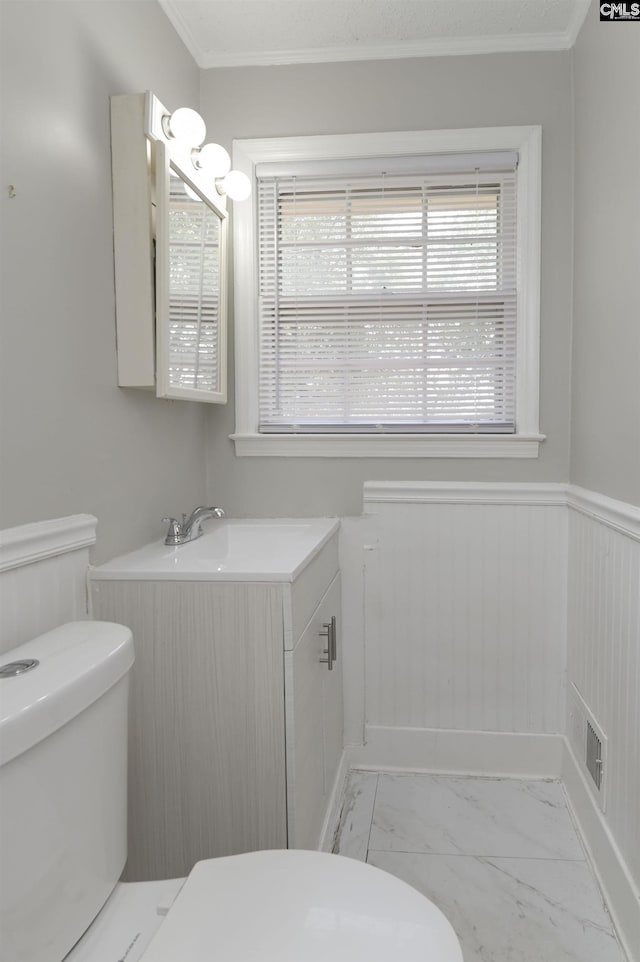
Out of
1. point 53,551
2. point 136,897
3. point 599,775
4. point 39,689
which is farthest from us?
point 599,775

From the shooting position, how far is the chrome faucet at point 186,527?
6.08 ft

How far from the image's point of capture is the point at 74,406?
1.45 meters

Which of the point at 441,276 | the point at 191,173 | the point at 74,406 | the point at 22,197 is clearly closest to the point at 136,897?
the point at 74,406

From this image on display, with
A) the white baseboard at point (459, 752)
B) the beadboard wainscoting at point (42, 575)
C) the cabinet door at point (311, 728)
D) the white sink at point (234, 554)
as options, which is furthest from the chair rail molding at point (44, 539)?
the white baseboard at point (459, 752)

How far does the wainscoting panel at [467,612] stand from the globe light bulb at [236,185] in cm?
108

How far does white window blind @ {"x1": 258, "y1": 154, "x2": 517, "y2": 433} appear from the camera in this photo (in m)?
2.28

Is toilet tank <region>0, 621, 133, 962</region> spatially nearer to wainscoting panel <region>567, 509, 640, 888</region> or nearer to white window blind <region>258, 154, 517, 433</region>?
wainscoting panel <region>567, 509, 640, 888</region>

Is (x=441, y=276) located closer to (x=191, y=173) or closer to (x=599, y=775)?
(x=191, y=173)

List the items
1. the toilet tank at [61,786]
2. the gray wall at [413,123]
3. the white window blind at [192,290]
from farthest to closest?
1. the gray wall at [413,123]
2. the white window blind at [192,290]
3. the toilet tank at [61,786]

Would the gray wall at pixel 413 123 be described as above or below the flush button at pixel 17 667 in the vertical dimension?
above

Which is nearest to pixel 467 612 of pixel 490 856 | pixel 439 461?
pixel 439 461

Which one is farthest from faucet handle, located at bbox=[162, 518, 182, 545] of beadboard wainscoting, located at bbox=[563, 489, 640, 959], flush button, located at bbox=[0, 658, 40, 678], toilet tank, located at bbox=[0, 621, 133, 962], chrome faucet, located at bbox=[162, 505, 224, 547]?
beadboard wainscoting, located at bbox=[563, 489, 640, 959]

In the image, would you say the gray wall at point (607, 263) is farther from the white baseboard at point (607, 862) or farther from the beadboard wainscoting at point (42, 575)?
the beadboard wainscoting at point (42, 575)

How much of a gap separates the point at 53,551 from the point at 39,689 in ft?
1.66
